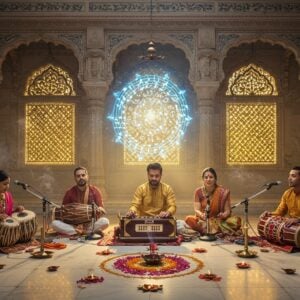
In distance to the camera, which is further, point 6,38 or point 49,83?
point 49,83

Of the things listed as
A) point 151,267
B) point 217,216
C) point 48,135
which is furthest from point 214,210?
point 48,135

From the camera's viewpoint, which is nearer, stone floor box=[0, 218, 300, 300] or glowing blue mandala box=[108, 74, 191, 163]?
stone floor box=[0, 218, 300, 300]

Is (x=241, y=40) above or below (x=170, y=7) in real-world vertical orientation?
below

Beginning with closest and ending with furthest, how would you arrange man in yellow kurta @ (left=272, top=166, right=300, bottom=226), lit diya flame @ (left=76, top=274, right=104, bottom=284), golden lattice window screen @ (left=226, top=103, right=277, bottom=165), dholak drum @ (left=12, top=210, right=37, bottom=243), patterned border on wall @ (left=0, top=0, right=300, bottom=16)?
→ lit diya flame @ (left=76, top=274, right=104, bottom=284), dholak drum @ (left=12, top=210, right=37, bottom=243), man in yellow kurta @ (left=272, top=166, right=300, bottom=226), patterned border on wall @ (left=0, top=0, right=300, bottom=16), golden lattice window screen @ (left=226, top=103, right=277, bottom=165)

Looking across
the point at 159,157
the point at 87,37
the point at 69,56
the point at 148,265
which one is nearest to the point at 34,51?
the point at 69,56

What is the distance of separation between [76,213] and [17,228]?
0.95 metres

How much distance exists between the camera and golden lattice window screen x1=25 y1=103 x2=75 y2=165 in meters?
9.54

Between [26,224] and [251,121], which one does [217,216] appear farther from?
[251,121]

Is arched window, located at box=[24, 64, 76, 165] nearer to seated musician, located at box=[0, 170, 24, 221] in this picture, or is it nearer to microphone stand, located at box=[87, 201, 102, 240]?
microphone stand, located at box=[87, 201, 102, 240]

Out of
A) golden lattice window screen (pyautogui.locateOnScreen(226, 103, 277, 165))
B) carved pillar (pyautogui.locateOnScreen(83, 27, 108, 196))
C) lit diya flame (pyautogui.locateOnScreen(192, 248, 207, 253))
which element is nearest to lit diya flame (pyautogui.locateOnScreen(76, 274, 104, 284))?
lit diya flame (pyautogui.locateOnScreen(192, 248, 207, 253))

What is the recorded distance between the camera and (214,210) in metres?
5.66

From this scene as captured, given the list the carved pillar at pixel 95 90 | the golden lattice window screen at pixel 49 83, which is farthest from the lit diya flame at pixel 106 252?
the golden lattice window screen at pixel 49 83

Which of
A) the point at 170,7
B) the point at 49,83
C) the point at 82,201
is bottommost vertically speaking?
the point at 82,201

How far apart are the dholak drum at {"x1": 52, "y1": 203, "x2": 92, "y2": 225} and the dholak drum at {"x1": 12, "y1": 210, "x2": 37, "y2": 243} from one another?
1.72 ft
